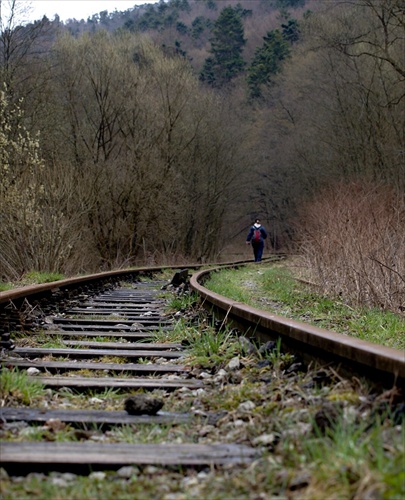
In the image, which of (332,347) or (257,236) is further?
(257,236)

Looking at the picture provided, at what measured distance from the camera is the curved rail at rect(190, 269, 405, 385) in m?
2.60

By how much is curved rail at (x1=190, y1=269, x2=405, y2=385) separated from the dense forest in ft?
10.8

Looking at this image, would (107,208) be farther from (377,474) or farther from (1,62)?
(377,474)

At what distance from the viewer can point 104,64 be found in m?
25.2

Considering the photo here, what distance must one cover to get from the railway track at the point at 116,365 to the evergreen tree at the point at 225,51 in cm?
5514

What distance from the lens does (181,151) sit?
29.1 meters

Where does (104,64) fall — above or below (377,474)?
above

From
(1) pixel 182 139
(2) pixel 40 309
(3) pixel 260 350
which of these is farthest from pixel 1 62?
(3) pixel 260 350

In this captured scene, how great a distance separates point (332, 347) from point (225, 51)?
211 ft

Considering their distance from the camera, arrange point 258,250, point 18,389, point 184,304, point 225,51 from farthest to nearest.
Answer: point 225,51 < point 258,250 < point 184,304 < point 18,389

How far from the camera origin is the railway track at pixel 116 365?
7.87ft

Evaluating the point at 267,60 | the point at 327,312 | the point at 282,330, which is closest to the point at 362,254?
the point at 327,312

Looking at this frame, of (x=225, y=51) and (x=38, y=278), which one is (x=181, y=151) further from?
(x=225, y=51)

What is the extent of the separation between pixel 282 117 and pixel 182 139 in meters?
19.3
